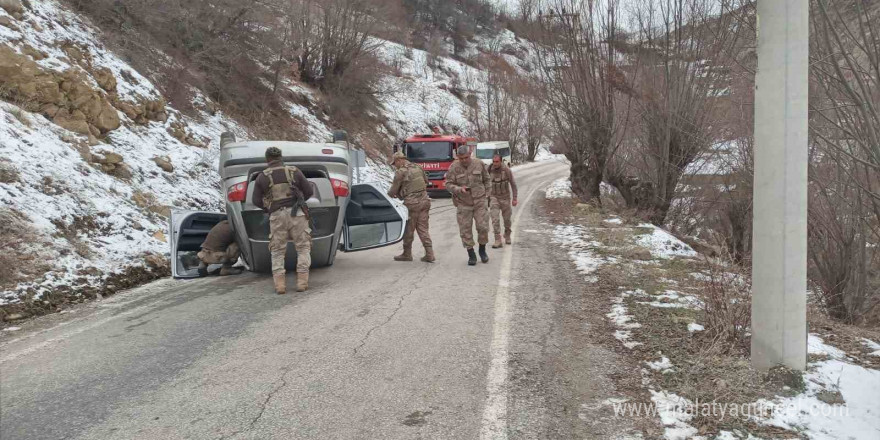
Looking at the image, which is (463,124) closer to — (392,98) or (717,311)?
(392,98)

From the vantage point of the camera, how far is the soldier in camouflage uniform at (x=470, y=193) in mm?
8828

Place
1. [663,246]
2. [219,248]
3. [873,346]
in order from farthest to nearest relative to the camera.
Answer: [663,246] < [219,248] < [873,346]

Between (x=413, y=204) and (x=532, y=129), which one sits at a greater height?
(x=532, y=129)

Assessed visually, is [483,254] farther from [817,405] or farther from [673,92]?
[673,92]

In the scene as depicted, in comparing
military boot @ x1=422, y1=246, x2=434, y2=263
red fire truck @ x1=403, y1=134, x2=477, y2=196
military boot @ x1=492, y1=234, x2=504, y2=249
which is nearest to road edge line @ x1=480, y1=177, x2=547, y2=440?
military boot @ x1=422, y1=246, x2=434, y2=263

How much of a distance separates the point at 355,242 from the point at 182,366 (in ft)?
15.5

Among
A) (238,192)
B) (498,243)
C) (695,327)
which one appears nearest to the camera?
(695,327)

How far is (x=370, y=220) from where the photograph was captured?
902 cm

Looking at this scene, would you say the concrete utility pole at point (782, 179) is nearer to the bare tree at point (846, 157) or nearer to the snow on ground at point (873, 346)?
the snow on ground at point (873, 346)

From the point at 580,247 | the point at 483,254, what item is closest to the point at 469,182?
the point at 483,254

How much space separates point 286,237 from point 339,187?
1.05m

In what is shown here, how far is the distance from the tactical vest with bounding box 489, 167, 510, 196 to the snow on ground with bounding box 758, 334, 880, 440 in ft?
23.6

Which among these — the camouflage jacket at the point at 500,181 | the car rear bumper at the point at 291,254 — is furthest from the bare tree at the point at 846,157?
the car rear bumper at the point at 291,254

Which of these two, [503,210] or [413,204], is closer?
[413,204]
